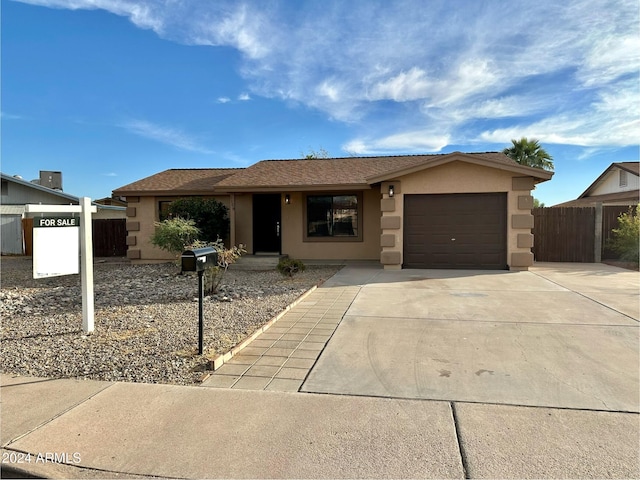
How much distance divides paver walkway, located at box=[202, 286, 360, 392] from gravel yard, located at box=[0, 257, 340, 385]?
0.28 meters

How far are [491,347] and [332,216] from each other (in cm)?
939

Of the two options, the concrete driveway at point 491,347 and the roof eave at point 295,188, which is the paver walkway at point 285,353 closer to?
the concrete driveway at point 491,347

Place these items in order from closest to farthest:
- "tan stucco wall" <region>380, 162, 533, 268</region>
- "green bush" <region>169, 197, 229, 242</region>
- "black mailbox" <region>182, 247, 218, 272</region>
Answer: "black mailbox" <region>182, 247, 218, 272</region> → "tan stucco wall" <region>380, 162, 533, 268</region> → "green bush" <region>169, 197, 229, 242</region>

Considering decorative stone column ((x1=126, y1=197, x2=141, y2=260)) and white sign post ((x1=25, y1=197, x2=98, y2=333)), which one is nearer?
white sign post ((x1=25, y1=197, x2=98, y2=333))

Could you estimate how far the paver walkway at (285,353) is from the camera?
3.80 m

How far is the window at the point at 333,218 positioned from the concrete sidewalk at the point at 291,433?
9.59 meters

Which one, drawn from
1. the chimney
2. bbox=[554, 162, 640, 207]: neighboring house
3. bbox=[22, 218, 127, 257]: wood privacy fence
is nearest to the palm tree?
bbox=[554, 162, 640, 207]: neighboring house

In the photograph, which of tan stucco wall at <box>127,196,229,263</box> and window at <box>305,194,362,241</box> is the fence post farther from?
tan stucco wall at <box>127,196,229,263</box>

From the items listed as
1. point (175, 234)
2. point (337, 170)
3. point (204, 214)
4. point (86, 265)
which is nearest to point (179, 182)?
point (204, 214)

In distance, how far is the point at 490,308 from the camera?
6688 millimetres

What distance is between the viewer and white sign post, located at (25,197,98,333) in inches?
194

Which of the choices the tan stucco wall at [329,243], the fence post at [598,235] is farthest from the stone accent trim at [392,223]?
the fence post at [598,235]

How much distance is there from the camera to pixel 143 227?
49.1 feet

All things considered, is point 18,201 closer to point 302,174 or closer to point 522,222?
point 302,174
